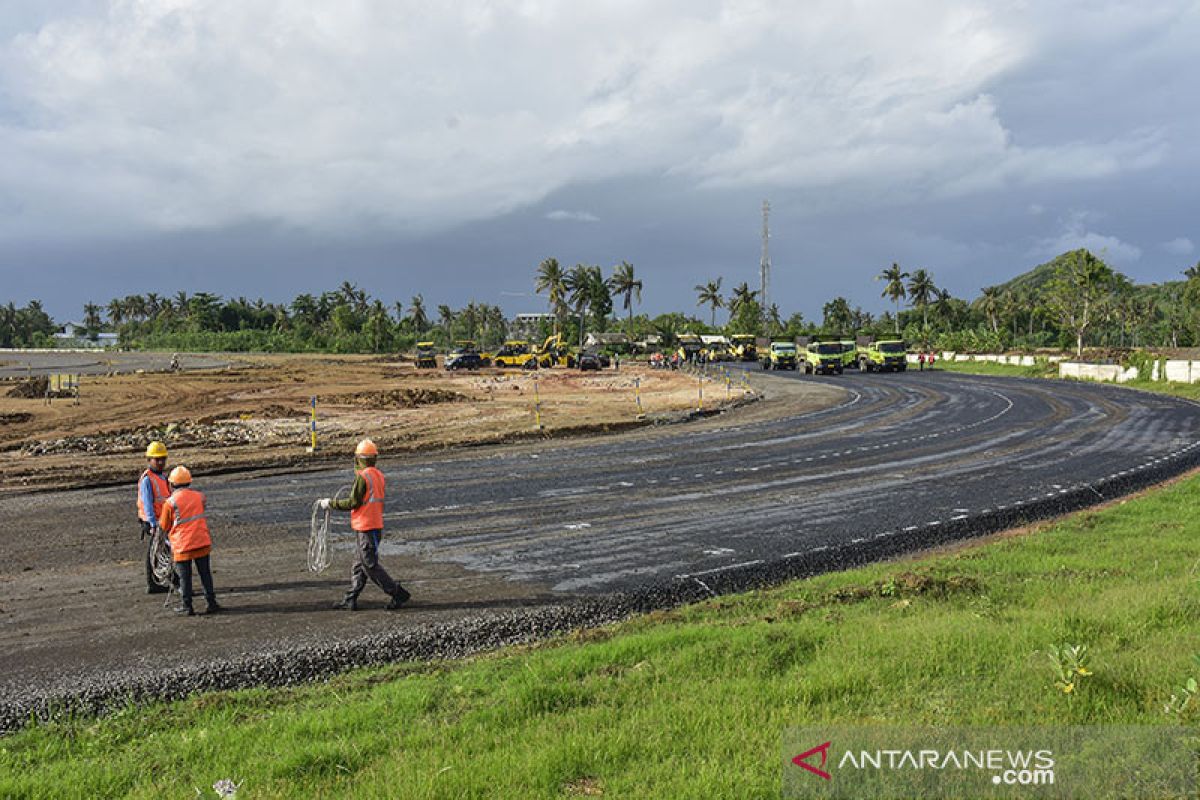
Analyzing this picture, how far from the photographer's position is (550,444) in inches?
977

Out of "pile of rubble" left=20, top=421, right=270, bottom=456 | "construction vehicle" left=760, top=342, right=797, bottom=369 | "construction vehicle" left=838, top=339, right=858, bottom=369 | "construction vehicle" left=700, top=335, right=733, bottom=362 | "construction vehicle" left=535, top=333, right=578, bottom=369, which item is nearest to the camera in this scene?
"pile of rubble" left=20, top=421, right=270, bottom=456

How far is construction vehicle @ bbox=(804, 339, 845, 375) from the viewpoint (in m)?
57.1

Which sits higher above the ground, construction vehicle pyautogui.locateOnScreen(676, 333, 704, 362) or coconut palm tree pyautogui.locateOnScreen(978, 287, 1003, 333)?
coconut palm tree pyautogui.locateOnScreen(978, 287, 1003, 333)

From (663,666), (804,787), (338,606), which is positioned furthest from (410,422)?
(804,787)

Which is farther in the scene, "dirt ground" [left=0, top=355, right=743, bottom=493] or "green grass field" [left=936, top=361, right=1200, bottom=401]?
"green grass field" [left=936, top=361, right=1200, bottom=401]

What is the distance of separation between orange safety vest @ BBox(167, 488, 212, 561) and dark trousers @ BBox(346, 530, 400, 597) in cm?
170

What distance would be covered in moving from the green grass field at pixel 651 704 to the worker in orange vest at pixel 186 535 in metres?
2.57

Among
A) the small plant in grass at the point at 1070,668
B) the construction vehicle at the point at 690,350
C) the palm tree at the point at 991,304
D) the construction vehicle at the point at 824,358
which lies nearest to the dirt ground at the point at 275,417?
the construction vehicle at the point at 824,358

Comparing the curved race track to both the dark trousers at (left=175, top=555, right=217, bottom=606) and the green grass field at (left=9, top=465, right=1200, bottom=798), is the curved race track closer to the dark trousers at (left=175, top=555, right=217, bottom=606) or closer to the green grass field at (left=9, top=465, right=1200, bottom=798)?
the dark trousers at (left=175, top=555, right=217, bottom=606)

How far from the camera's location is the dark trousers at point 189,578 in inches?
356

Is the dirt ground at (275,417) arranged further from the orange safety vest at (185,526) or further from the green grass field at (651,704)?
the green grass field at (651,704)

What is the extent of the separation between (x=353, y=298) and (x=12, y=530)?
166 meters

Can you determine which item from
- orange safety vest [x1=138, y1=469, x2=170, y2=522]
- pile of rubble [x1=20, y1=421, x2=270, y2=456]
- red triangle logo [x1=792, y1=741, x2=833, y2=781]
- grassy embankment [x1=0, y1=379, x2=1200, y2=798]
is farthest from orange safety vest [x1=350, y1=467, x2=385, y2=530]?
pile of rubble [x1=20, y1=421, x2=270, y2=456]

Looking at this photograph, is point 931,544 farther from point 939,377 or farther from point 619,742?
point 939,377
